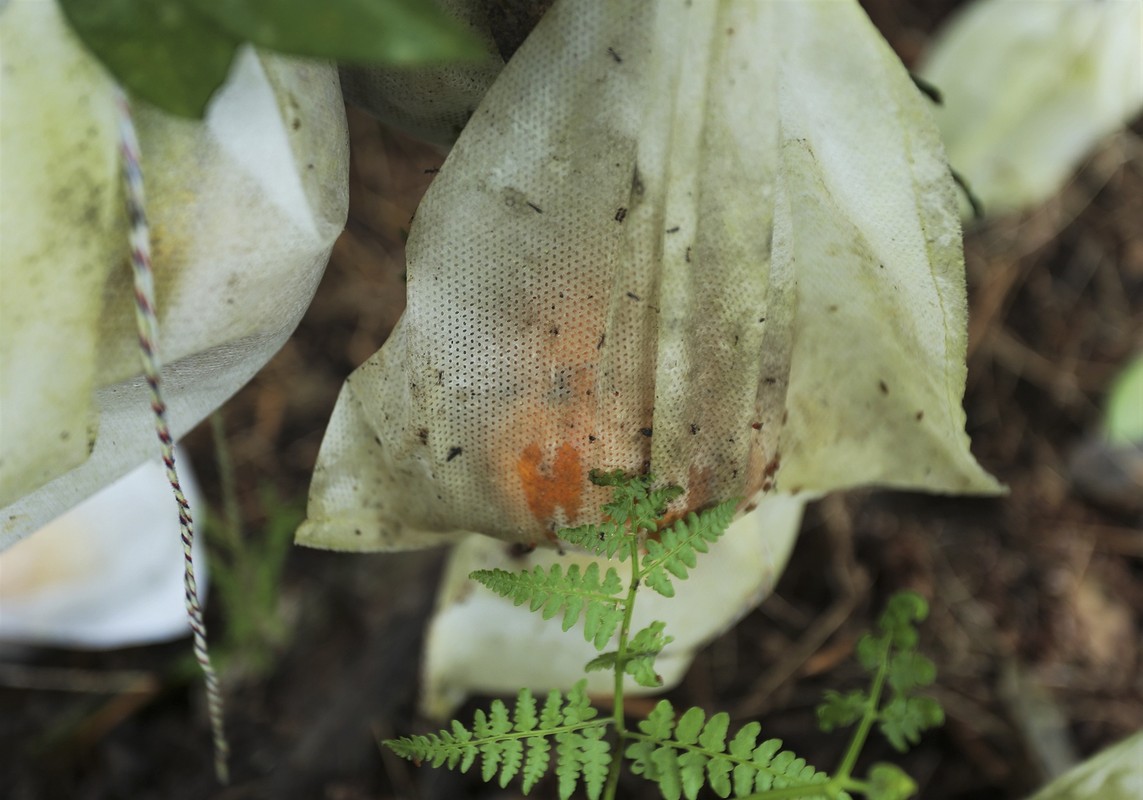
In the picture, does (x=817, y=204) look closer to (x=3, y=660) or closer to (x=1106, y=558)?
(x=1106, y=558)

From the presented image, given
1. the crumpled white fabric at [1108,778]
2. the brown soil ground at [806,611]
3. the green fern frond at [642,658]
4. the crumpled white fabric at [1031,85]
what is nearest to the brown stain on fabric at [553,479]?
the green fern frond at [642,658]

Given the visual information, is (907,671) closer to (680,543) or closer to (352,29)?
(680,543)

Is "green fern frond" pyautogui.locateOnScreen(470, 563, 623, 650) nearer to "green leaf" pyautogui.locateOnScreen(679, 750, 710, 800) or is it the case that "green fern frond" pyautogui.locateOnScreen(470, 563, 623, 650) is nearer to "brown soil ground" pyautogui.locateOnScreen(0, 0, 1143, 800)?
"green leaf" pyautogui.locateOnScreen(679, 750, 710, 800)

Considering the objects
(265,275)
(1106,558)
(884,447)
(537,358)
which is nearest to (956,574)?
(1106,558)

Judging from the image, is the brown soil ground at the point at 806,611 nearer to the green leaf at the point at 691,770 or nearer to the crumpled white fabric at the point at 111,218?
the green leaf at the point at 691,770

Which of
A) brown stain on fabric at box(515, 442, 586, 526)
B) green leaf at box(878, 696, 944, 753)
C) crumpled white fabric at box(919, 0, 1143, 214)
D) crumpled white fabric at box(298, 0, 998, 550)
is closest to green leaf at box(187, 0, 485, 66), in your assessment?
crumpled white fabric at box(298, 0, 998, 550)

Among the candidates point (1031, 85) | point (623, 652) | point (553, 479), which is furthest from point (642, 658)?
point (1031, 85)
